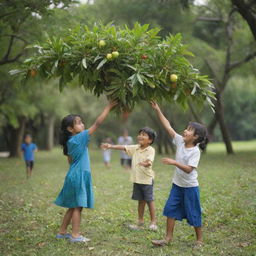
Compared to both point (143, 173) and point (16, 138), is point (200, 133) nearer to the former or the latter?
point (143, 173)

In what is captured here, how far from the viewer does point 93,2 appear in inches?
849

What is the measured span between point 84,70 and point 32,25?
8795 millimetres

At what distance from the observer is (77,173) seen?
5.63m

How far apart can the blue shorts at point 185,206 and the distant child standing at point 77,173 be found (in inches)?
45.1

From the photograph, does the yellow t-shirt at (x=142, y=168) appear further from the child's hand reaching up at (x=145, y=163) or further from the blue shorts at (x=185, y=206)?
the blue shorts at (x=185, y=206)

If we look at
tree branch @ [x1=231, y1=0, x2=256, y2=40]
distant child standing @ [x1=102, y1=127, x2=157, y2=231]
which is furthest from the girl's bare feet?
tree branch @ [x1=231, y1=0, x2=256, y2=40]

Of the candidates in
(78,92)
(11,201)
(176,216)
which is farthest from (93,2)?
(78,92)

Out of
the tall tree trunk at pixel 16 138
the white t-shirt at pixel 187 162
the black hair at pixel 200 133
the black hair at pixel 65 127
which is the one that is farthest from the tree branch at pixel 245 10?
the tall tree trunk at pixel 16 138

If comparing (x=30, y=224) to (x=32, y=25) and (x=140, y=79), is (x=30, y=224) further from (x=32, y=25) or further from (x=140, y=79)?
(x=32, y=25)

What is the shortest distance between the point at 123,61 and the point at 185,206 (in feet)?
6.98

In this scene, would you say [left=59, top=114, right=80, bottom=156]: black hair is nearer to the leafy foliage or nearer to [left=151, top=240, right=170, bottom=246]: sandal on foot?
the leafy foliage

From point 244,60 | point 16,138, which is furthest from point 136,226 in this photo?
point 16,138

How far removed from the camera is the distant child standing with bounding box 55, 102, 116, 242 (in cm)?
557

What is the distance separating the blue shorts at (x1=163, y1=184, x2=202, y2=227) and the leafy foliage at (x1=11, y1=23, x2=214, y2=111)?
128cm
